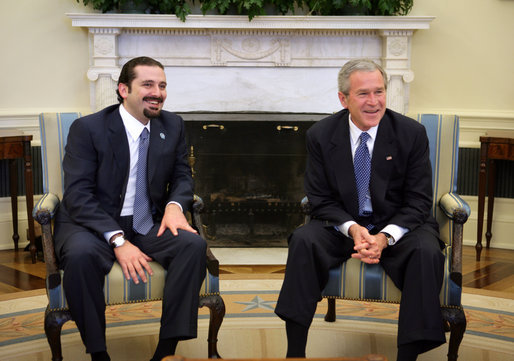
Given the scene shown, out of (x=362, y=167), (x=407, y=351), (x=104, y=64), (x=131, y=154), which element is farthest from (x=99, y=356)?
Answer: (x=104, y=64)

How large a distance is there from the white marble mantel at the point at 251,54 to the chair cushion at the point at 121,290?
2.49m

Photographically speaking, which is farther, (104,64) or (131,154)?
(104,64)

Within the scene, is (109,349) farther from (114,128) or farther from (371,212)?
(371,212)

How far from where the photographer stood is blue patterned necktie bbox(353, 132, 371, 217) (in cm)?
268

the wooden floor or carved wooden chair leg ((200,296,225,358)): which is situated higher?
carved wooden chair leg ((200,296,225,358))

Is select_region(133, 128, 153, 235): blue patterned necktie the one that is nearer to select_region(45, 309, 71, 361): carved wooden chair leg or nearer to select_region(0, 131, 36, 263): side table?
select_region(45, 309, 71, 361): carved wooden chair leg

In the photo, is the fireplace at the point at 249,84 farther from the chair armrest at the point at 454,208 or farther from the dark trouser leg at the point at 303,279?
the dark trouser leg at the point at 303,279

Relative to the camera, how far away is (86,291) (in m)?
2.37

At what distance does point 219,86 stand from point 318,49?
2.66 feet

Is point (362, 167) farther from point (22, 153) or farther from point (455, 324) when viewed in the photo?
point (22, 153)

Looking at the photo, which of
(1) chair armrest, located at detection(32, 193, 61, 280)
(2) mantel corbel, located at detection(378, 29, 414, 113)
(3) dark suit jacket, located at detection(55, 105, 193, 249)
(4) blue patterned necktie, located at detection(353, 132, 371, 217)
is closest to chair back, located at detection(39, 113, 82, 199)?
(3) dark suit jacket, located at detection(55, 105, 193, 249)

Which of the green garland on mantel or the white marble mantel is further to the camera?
the white marble mantel

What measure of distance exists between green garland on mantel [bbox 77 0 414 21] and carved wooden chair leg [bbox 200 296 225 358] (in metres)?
2.51

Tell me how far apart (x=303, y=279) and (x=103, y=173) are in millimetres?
957
